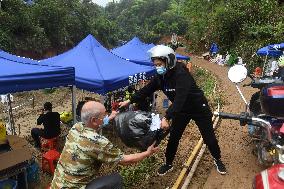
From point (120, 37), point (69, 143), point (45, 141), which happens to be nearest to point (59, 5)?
point (120, 37)

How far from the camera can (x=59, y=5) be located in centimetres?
2734

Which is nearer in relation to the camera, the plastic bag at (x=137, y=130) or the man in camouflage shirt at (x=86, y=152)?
the man in camouflage shirt at (x=86, y=152)

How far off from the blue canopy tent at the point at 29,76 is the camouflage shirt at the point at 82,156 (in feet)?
7.46

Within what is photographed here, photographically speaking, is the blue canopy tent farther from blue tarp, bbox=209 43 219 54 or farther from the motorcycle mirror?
blue tarp, bbox=209 43 219 54

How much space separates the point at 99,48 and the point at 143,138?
5.83 meters

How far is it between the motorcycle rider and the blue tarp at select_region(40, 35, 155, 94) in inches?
105

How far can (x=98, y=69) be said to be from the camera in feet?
25.6

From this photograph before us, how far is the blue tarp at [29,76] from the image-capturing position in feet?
16.2

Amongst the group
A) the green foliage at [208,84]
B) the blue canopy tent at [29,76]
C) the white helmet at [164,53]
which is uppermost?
the white helmet at [164,53]

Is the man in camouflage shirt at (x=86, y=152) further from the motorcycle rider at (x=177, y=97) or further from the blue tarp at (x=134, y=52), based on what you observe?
the blue tarp at (x=134, y=52)

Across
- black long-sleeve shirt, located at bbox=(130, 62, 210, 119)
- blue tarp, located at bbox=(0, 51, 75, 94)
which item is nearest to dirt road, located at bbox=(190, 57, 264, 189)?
black long-sleeve shirt, located at bbox=(130, 62, 210, 119)

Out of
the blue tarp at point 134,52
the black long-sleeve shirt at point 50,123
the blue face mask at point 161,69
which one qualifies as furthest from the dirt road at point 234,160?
the blue tarp at point 134,52

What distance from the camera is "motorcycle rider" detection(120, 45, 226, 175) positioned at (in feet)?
13.9

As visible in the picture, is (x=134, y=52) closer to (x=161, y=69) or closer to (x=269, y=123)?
(x=161, y=69)
